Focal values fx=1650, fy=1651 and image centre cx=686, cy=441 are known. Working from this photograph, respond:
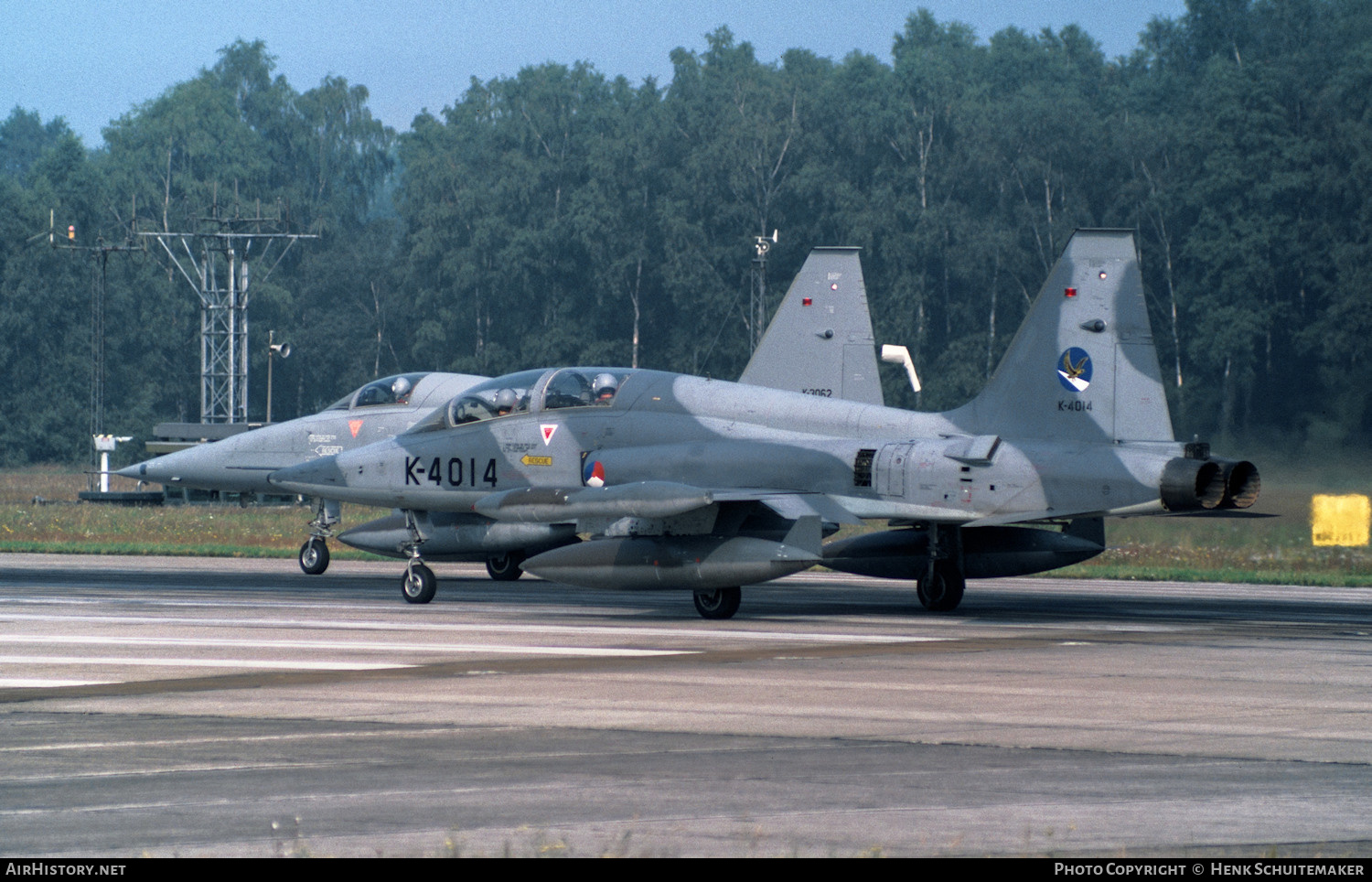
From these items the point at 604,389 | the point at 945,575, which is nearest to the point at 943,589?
the point at 945,575

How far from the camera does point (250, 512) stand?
154ft

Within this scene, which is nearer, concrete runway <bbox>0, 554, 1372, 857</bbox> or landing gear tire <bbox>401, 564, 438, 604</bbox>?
A: concrete runway <bbox>0, 554, 1372, 857</bbox>

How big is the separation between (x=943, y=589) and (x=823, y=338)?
5121 millimetres

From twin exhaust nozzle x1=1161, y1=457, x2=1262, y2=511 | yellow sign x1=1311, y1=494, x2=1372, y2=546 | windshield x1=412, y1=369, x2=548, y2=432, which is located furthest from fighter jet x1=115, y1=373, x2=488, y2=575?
yellow sign x1=1311, y1=494, x2=1372, y2=546

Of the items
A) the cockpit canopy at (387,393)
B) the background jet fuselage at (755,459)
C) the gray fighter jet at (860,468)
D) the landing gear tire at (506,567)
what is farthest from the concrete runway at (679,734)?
the cockpit canopy at (387,393)

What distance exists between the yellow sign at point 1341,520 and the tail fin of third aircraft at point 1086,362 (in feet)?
32.4

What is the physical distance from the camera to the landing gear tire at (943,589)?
19750mm

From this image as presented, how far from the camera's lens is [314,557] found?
25953 millimetres

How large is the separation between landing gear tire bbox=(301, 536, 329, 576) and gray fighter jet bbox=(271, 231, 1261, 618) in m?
4.92

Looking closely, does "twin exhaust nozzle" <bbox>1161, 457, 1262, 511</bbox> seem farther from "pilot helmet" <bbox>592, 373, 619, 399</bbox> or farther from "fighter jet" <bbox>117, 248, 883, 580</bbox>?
"pilot helmet" <bbox>592, 373, 619, 399</bbox>

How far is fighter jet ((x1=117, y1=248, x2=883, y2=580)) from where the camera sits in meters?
23.3

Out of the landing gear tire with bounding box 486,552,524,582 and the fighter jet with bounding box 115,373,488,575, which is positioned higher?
the fighter jet with bounding box 115,373,488,575

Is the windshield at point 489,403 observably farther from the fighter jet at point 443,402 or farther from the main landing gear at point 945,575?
the main landing gear at point 945,575

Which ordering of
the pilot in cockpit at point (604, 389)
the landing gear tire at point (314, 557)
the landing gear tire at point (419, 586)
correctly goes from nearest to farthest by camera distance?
the landing gear tire at point (419, 586) < the pilot in cockpit at point (604, 389) < the landing gear tire at point (314, 557)
